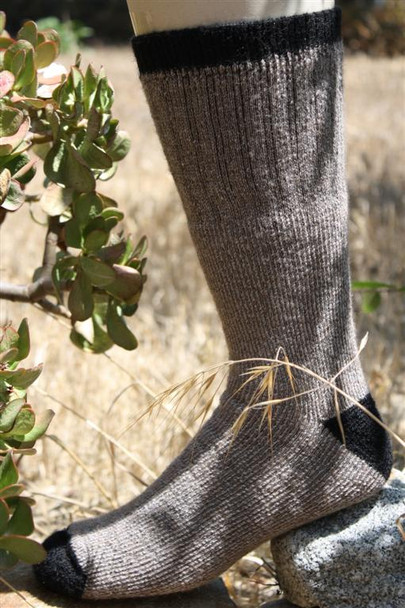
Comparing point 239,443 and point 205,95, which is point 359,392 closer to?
point 239,443

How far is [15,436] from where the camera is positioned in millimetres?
881

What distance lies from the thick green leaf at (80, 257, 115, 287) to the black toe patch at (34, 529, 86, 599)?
296 mm

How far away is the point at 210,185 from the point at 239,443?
0.93ft

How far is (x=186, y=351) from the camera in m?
1.81

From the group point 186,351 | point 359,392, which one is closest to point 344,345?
point 359,392

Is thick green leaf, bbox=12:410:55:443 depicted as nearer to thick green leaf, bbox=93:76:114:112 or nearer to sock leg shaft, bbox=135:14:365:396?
sock leg shaft, bbox=135:14:365:396

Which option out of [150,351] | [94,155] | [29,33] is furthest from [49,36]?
[150,351]

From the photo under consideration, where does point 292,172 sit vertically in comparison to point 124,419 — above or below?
above

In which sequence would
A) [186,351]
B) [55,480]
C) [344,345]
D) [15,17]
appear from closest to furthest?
[344,345] < [55,480] < [186,351] < [15,17]

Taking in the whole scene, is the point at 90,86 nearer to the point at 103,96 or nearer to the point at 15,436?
the point at 103,96

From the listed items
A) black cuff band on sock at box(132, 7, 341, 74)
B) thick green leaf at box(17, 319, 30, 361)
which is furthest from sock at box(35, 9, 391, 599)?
thick green leaf at box(17, 319, 30, 361)

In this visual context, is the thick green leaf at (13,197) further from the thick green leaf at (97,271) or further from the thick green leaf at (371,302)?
the thick green leaf at (371,302)

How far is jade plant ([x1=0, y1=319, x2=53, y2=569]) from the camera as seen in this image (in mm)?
850

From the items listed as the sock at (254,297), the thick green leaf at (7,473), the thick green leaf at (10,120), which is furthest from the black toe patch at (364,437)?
the thick green leaf at (10,120)
